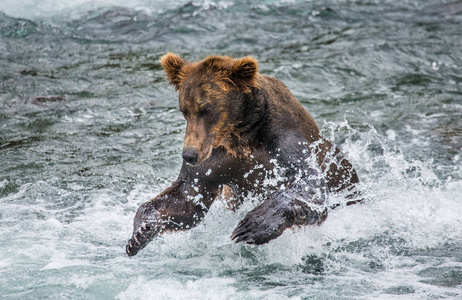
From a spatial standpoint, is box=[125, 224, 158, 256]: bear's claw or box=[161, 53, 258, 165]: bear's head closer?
box=[161, 53, 258, 165]: bear's head

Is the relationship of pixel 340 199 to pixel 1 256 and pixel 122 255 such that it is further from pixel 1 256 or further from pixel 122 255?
pixel 1 256

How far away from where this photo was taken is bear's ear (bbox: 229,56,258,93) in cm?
478

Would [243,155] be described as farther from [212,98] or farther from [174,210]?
[174,210]

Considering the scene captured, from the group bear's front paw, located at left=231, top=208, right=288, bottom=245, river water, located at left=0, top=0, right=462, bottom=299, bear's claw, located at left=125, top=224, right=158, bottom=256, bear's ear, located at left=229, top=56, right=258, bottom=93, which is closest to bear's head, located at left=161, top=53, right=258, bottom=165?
bear's ear, located at left=229, top=56, right=258, bottom=93

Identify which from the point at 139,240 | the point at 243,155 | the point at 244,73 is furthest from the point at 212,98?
the point at 139,240

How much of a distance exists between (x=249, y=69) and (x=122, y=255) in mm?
1916

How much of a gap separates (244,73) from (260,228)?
122 centimetres

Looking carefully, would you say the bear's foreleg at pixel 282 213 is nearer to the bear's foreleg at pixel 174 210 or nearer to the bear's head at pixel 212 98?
the bear's head at pixel 212 98

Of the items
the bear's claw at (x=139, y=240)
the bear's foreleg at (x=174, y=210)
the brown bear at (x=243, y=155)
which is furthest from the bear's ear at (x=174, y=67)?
the bear's claw at (x=139, y=240)

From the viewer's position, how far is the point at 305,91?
31.1ft

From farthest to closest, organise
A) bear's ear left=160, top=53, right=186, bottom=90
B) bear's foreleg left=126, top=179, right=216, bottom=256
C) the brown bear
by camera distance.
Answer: bear's foreleg left=126, top=179, right=216, bottom=256
bear's ear left=160, top=53, right=186, bottom=90
the brown bear

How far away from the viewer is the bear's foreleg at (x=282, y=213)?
14.6ft

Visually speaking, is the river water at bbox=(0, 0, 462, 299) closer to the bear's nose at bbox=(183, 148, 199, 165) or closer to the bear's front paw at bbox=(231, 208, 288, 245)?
the bear's front paw at bbox=(231, 208, 288, 245)

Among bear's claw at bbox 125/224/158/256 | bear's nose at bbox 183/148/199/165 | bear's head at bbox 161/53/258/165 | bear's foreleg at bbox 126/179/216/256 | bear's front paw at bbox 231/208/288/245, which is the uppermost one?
bear's head at bbox 161/53/258/165
